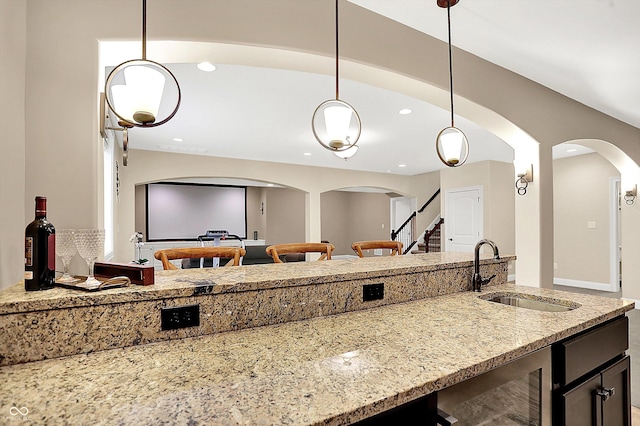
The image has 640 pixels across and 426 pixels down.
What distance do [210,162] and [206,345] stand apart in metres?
5.99

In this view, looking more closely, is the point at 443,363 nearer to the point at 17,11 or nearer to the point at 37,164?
the point at 37,164

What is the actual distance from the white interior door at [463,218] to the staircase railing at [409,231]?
97 cm

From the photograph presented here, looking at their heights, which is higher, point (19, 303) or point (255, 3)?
point (255, 3)

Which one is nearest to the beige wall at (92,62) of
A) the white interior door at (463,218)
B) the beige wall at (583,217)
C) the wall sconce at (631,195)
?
the wall sconce at (631,195)

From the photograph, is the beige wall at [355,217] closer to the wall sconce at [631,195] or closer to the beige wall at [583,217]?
the beige wall at [583,217]

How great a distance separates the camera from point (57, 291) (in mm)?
1118

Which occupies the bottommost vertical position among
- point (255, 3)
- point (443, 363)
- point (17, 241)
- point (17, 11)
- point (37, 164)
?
point (443, 363)

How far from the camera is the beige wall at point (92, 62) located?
61.0 inches

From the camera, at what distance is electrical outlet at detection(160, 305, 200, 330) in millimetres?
1174

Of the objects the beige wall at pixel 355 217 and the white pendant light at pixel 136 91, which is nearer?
the white pendant light at pixel 136 91

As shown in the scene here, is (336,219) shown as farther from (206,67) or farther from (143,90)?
(143,90)

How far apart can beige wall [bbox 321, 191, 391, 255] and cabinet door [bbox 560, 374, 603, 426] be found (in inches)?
450

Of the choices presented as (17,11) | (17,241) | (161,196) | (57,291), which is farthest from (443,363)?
(161,196)

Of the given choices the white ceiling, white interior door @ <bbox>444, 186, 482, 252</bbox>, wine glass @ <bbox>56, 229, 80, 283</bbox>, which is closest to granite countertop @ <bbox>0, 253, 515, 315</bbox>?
wine glass @ <bbox>56, 229, 80, 283</bbox>
